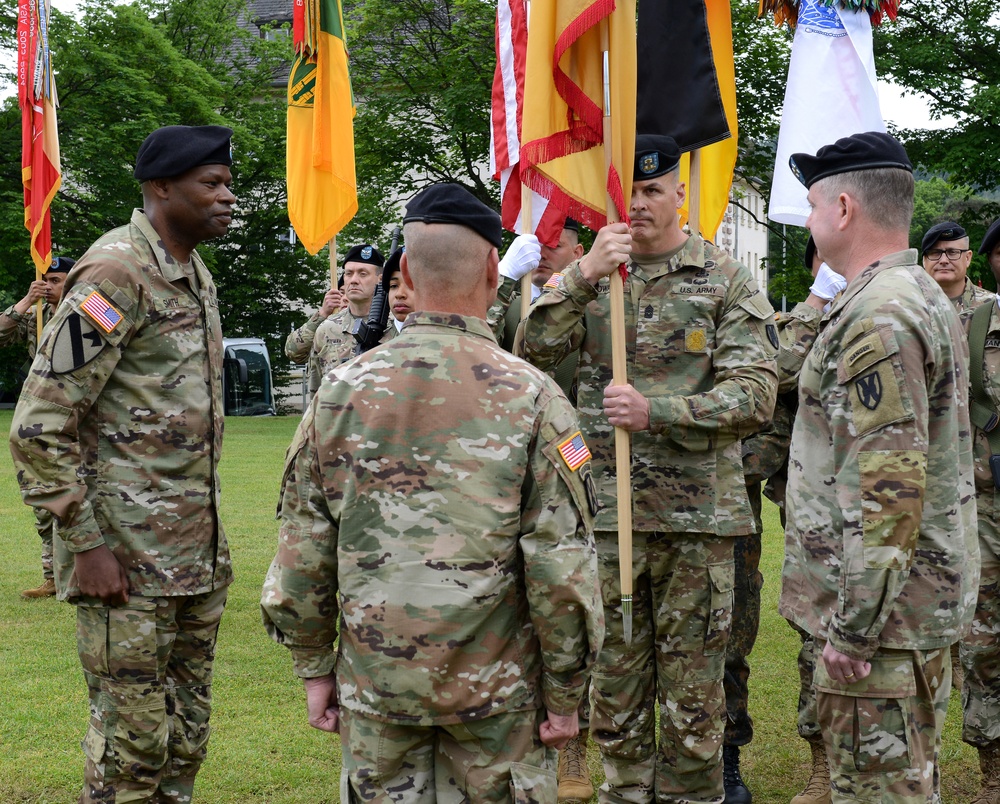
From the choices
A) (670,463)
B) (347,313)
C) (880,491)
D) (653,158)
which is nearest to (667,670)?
(670,463)

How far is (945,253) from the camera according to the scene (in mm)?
6605

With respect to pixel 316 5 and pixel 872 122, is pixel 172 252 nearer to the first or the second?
pixel 872 122

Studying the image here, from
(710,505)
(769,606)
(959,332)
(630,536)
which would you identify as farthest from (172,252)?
(769,606)

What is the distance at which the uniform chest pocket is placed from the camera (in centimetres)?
310

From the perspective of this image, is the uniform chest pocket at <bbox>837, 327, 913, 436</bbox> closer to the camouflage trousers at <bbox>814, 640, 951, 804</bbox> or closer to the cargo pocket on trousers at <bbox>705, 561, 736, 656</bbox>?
the camouflage trousers at <bbox>814, 640, 951, 804</bbox>

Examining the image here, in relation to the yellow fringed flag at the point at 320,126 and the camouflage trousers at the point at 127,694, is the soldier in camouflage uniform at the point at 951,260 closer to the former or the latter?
the yellow fringed flag at the point at 320,126

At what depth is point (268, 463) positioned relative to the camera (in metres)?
18.4

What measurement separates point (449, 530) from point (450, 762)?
666mm

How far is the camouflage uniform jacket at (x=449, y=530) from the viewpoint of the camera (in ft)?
9.43

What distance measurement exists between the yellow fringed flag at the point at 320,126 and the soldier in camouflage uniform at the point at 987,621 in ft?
17.3

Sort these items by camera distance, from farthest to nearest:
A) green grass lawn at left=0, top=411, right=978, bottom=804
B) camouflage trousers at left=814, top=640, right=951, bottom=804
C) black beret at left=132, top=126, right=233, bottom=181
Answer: green grass lawn at left=0, top=411, right=978, bottom=804 → black beret at left=132, top=126, right=233, bottom=181 → camouflage trousers at left=814, top=640, right=951, bottom=804

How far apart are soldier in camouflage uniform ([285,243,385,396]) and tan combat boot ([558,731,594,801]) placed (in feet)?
14.6

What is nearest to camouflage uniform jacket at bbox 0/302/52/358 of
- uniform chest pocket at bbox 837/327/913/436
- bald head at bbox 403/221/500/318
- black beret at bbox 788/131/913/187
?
bald head at bbox 403/221/500/318

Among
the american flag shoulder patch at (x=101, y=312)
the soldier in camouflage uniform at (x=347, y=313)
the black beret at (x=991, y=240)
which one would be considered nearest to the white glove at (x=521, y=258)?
the american flag shoulder patch at (x=101, y=312)
